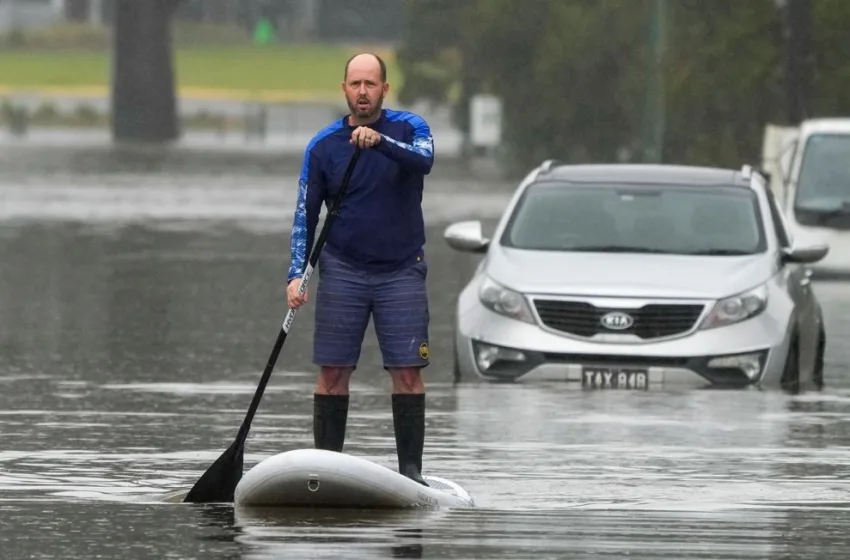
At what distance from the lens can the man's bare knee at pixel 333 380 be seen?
11750mm

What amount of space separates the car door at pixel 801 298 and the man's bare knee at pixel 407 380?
5.86 meters

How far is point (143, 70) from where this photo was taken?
8588 centimetres

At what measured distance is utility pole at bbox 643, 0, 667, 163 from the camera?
42375 millimetres

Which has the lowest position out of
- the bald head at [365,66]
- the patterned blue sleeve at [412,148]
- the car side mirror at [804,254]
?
the car side mirror at [804,254]

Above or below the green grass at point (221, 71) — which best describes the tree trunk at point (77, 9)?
above

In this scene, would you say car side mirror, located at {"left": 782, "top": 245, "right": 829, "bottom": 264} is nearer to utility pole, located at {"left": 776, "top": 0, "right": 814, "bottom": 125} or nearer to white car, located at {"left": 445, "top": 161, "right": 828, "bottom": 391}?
white car, located at {"left": 445, "top": 161, "right": 828, "bottom": 391}

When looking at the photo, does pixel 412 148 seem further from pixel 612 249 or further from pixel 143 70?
pixel 143 70

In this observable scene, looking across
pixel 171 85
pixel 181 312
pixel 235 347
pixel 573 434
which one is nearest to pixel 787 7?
pixel 181 312

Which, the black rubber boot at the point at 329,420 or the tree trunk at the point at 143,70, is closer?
the black rubber boot at the point at 329,420

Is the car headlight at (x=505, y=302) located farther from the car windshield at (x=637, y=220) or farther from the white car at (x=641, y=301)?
the car windshield at (x=637, y=220)

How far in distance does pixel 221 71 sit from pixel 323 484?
122 m

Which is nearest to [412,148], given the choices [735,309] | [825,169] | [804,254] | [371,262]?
[371,262]

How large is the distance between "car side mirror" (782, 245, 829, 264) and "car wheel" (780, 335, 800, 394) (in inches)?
21.5

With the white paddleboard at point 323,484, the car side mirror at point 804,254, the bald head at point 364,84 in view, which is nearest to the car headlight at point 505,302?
the car side mirror at point 804,254
